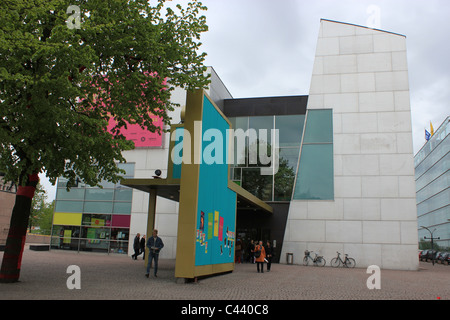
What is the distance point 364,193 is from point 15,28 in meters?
21.5

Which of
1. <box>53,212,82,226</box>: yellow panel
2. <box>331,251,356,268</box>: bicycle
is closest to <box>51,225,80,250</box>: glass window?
<box>53,212,82,226</box>: yellow panel

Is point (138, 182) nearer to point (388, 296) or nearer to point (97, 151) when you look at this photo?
point (97, 151)

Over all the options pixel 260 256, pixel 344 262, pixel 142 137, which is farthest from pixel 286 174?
pixel 142 137

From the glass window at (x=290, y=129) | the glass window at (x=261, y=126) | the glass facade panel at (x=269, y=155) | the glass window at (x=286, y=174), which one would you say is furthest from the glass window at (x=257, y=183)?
the glass window at (x=290, y=129)

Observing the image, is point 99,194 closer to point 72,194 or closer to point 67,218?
point 72,194

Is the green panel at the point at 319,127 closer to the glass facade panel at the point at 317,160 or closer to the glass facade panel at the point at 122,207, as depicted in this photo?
the glass facade panel at the point at 317,160

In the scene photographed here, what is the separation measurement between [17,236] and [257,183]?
18283 mm

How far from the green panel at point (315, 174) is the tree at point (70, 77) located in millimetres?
14976

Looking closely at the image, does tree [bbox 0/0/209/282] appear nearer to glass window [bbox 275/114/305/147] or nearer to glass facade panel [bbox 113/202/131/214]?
glass window [bbox 275/114/305/147]

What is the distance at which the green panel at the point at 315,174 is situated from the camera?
84.9 ft

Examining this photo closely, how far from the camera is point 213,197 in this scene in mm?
14672
